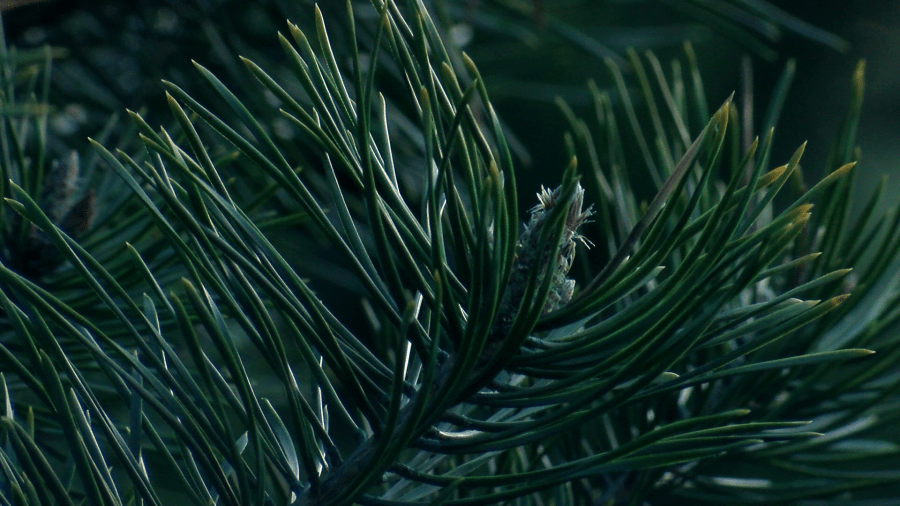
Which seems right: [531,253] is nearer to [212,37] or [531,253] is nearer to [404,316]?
[404,316]

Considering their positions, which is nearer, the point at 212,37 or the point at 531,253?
the point at 531,253

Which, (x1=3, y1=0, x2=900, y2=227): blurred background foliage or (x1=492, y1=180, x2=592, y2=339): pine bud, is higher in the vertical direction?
(x1=3, y1=0, x2=900, y2=227): blurred background foliage

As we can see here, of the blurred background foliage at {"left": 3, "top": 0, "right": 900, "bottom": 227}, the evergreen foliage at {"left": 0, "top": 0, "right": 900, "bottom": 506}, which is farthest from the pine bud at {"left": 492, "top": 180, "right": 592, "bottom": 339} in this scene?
the blurred background foliage at {"left": 3, "top": 0, "right": 900, "bottom": 227}

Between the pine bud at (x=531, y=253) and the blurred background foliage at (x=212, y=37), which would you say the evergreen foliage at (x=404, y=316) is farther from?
the blurred background foliage at (x=212, y=37)

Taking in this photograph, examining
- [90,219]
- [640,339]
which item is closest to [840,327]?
[640,339]

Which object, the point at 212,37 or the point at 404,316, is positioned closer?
the point at 404,316

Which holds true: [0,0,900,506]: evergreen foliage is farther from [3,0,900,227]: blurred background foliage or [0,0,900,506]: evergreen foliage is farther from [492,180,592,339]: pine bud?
[3,0,900,227]: blurred background foliage

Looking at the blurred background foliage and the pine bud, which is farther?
the blurred background foliage

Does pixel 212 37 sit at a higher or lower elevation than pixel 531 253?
higher

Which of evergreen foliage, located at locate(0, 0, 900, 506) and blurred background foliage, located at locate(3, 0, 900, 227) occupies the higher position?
blurred background foliage, located at locate(3, 0, 900, 227)

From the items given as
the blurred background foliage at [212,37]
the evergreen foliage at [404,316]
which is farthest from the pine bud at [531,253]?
the blurred background foliage at [212,37]

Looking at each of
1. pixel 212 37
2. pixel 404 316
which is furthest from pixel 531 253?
pixel 212 37

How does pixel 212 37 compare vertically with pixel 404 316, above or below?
above

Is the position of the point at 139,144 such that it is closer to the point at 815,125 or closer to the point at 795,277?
the point at 795,277
